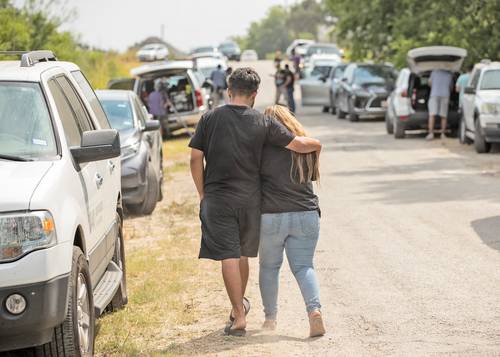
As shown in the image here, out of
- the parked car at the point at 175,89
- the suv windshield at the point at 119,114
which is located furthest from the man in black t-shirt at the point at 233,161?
the parked car at the point at 175,89

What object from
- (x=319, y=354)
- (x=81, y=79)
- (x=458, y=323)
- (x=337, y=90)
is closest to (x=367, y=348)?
(x=319, y=354)

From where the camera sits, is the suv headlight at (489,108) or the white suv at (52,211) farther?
the suv headlight at (489,108)

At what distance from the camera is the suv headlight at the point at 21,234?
596 centimetres

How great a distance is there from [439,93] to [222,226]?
19.0 m

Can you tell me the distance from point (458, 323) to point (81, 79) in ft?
11.0

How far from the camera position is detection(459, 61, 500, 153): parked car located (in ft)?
72.9

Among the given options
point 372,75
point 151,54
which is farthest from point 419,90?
point 151,54

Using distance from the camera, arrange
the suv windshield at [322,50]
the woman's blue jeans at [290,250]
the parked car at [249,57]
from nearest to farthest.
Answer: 1. the woman's blue jeans at [290,250]
2. the suv windshield at [322,50]
3. the parked car at [249,57]

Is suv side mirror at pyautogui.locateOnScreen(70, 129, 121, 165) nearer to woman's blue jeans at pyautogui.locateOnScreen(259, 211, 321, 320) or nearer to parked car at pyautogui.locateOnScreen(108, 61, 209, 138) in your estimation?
woman's blue jeans at pyautogui.locateOnScreen(259, 211, 321, 320)

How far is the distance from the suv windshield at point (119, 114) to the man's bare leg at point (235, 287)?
8425mm

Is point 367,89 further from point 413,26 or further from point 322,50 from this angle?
point 322,50

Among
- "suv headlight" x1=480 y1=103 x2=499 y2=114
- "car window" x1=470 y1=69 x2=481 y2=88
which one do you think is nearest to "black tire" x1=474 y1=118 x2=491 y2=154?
"suv headlight" x1=480 y1=103 x2=499 y2=114

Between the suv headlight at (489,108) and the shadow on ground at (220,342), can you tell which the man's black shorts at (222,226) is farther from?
the suv headlight at (489,108)

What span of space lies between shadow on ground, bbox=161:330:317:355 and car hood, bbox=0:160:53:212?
1694 millimetres
